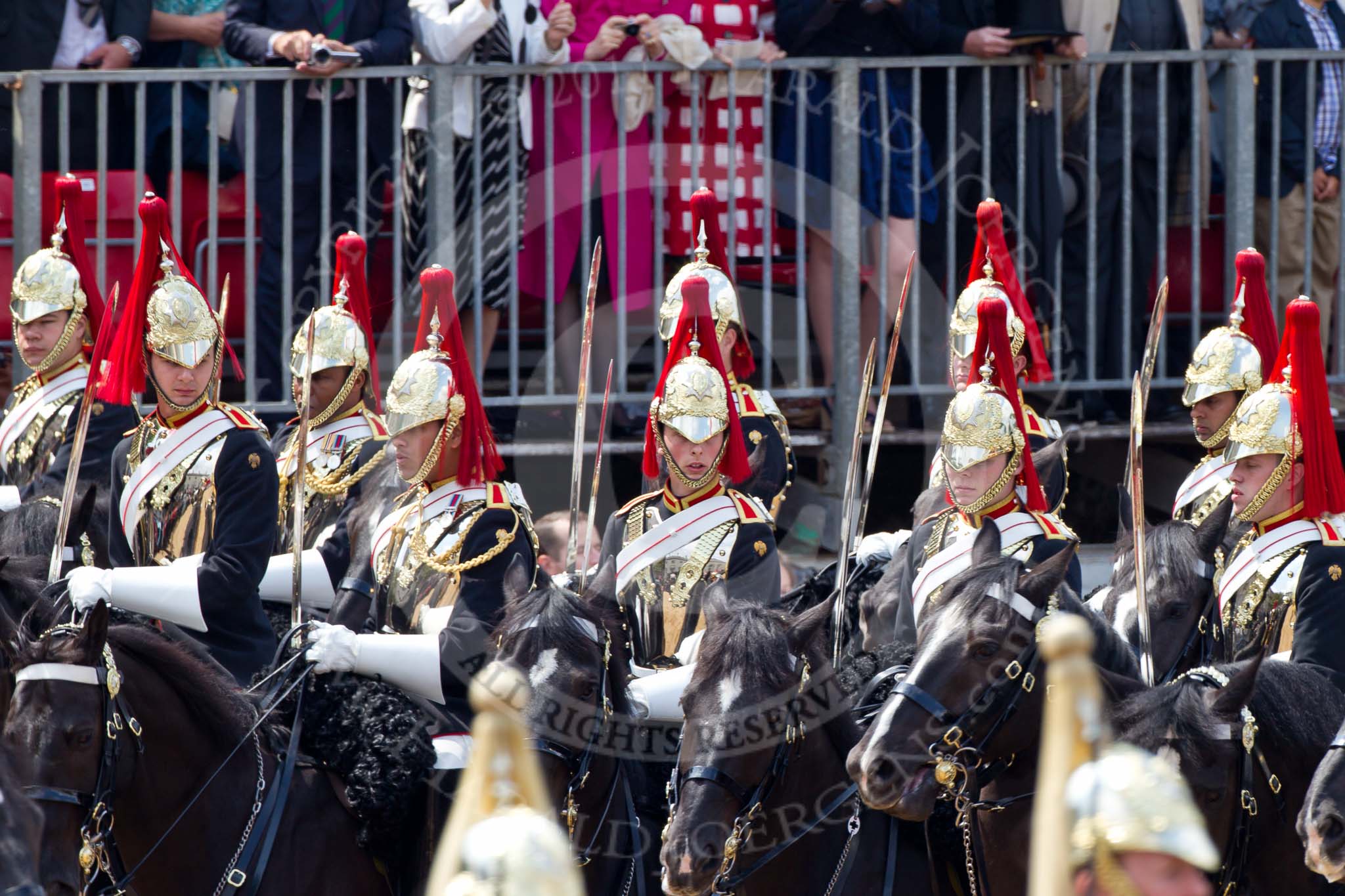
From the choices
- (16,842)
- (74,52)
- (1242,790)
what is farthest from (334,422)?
(16,842)

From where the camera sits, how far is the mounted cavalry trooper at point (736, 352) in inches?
291

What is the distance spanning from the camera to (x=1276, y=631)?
5613mm

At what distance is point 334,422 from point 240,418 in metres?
1.52

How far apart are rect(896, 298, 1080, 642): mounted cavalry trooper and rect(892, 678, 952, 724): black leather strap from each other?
51.3 inches

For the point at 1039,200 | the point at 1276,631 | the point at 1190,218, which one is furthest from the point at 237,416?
the point at 1190,218

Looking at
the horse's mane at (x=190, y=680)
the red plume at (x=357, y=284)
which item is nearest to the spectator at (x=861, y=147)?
the red plume at (x=357, y=284)

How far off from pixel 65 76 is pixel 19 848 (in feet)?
19.1

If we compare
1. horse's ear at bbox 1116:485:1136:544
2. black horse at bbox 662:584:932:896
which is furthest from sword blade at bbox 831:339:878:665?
horse's ear at bbox 1116:485:1136:544

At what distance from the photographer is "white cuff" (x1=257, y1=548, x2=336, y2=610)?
6621 mm

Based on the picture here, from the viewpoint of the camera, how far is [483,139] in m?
8.80

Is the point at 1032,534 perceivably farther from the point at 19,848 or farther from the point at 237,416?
the point at 19,848

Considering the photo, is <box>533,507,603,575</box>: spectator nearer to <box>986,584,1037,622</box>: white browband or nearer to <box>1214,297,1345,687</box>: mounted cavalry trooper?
<box>1214,297,1345,687</box>: mounted cavalry trooper

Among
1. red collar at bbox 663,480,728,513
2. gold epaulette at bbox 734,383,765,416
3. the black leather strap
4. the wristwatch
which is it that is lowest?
the black leather strap

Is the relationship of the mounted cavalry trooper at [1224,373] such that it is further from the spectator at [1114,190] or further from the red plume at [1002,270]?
the spectator at [1114,190]
